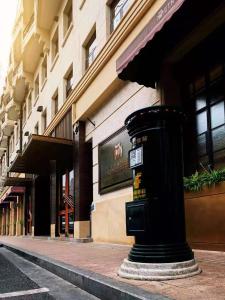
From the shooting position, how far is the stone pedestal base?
4.43 metres

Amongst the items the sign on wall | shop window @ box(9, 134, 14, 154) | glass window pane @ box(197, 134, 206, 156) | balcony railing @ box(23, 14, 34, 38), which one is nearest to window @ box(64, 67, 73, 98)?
the sign on wall

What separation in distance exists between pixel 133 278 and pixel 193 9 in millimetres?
4165

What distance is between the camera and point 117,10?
11945mm

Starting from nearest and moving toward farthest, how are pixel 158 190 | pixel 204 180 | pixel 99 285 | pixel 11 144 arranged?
1. pixel 99 285
2. pixel 158 190
3. pixel 204 180
4. pixel 11 144

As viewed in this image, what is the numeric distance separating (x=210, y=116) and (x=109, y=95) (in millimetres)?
4476

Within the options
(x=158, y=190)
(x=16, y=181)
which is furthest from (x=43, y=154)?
(x=158, y=190)

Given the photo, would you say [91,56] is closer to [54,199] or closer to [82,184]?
[82,184]

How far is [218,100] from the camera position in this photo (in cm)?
772

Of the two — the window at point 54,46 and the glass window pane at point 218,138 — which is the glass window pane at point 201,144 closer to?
the glass window pane at point 218,138

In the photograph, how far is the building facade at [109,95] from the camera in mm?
7238

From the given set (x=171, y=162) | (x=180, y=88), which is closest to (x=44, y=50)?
(x=180, y=88)

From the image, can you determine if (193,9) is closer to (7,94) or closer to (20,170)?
(20,170)

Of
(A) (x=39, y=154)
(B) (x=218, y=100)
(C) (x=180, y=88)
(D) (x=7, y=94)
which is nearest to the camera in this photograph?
(B) (x=218, y=100)

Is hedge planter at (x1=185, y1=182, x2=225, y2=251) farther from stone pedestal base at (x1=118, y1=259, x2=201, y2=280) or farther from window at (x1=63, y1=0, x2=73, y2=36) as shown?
window at (x1=63, y1=0, x2=73, y2=36)
